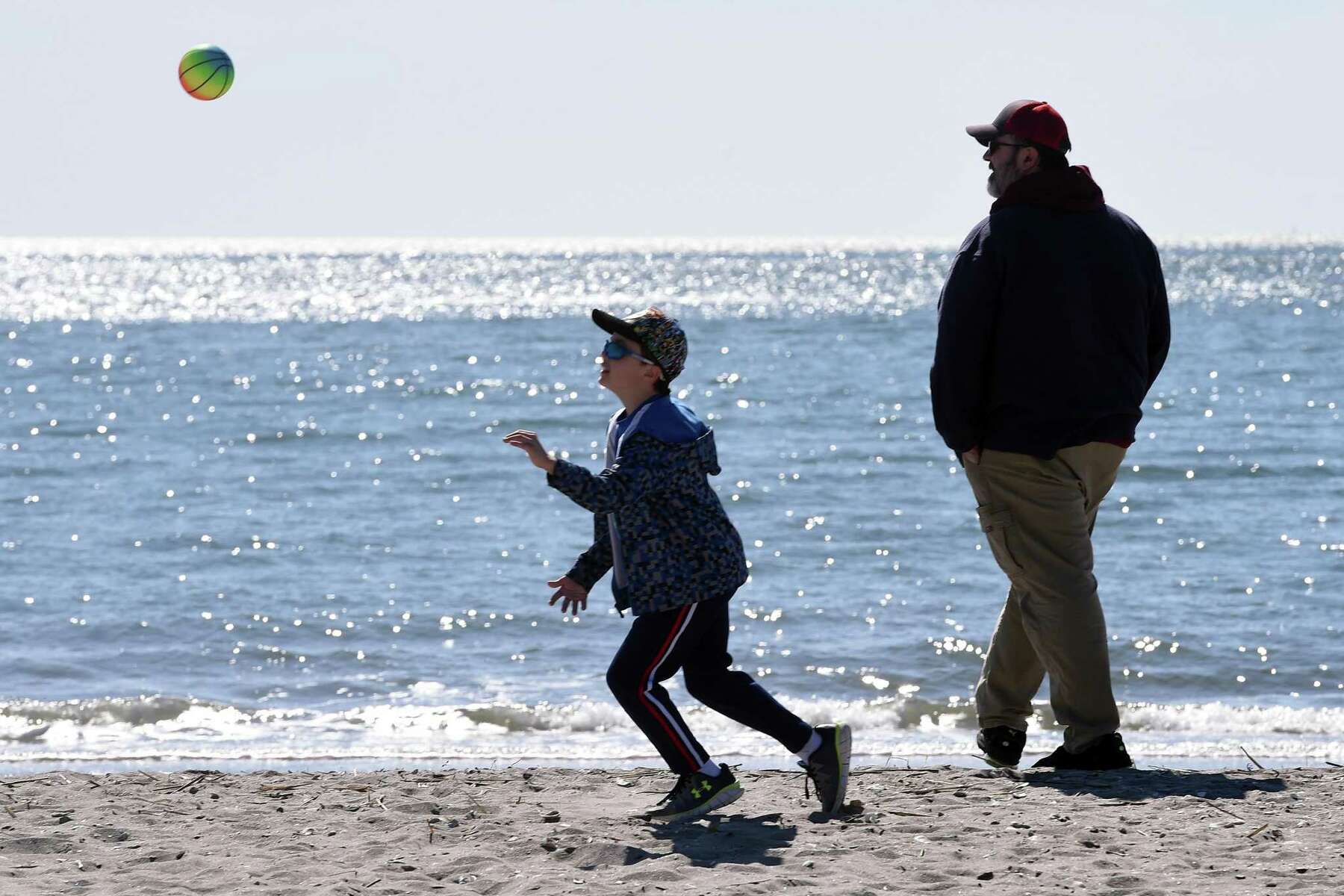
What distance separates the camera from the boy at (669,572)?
4.48m

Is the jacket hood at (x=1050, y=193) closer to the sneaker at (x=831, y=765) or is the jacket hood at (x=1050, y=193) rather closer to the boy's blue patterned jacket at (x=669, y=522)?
the boy's blue patterned jacket at (x=669, y=522)

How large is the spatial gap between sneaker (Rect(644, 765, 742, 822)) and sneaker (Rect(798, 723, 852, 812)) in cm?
22

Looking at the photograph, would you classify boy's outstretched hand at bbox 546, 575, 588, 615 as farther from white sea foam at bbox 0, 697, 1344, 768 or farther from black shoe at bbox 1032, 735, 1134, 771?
white sea foam at bbox 0, 697, 1344, 768

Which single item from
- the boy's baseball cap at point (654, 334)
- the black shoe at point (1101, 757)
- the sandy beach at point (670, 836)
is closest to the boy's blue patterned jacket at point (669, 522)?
the boy's baseball cap at point (654, 334)

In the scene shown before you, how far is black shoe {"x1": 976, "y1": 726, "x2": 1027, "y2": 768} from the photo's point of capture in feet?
17.6

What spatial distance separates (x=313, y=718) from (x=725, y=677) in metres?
Answer: 3.64

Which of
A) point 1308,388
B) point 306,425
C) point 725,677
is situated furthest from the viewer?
point 1308,388

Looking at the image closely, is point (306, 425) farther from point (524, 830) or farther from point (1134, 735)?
point (524, 830)

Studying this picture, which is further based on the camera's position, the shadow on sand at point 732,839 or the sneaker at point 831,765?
the sneaker at point 831,765

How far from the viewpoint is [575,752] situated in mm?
6996

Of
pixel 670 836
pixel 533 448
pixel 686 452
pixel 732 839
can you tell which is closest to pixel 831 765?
pixel 732 839

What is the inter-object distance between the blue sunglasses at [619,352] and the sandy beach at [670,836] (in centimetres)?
128

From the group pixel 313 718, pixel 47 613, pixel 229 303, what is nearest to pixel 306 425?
pixel 47 613

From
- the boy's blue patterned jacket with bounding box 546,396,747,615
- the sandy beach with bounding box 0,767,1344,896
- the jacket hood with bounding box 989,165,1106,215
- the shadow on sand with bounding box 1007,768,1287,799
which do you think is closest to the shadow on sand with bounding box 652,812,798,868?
the sandy beach with bounding box 0,767,1344,896
